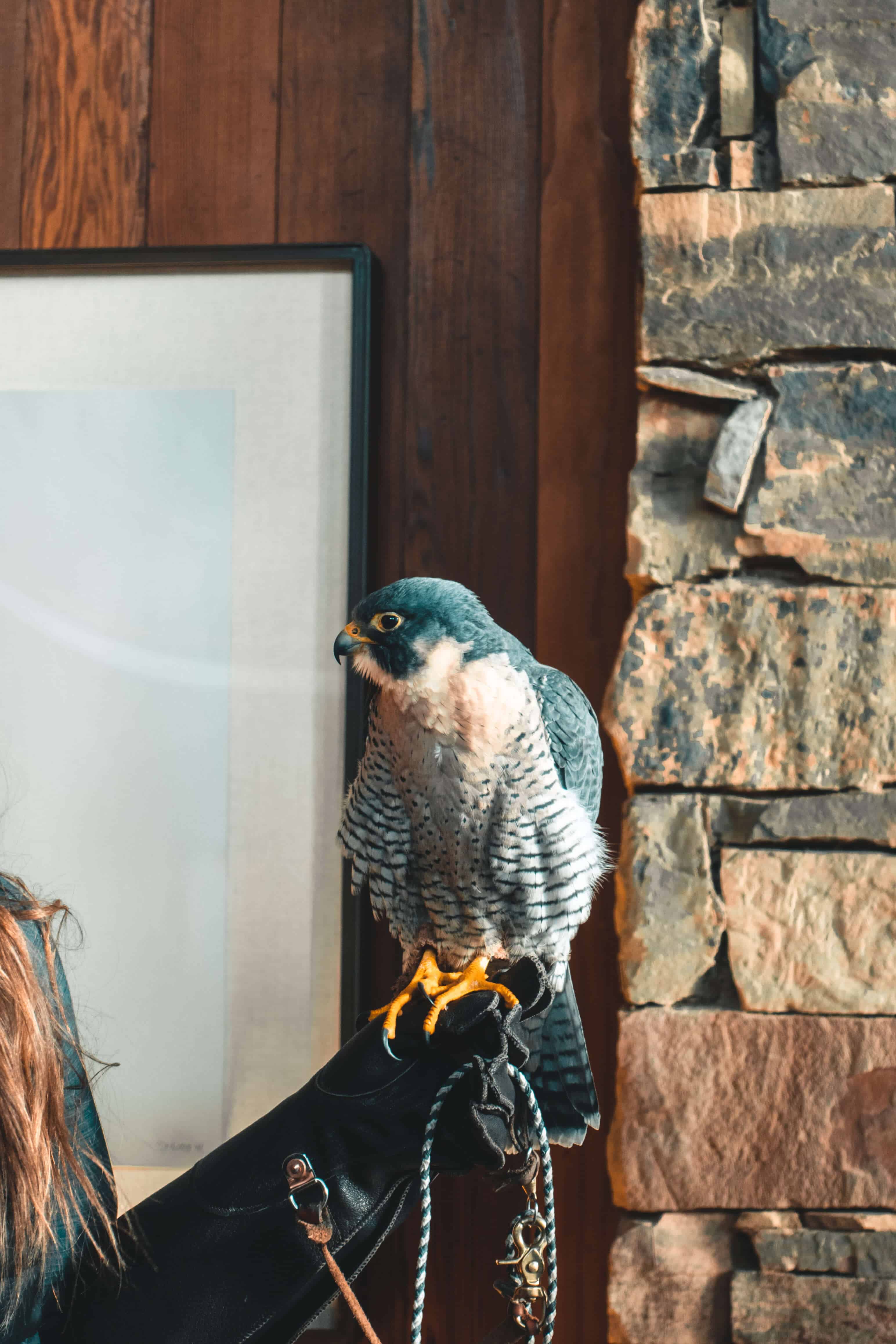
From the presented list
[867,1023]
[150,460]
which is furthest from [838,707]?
[150,460]

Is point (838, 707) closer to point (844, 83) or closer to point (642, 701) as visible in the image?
point (642, 701)

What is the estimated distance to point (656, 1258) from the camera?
0.99 meters

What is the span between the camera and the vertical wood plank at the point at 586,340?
4.00ft

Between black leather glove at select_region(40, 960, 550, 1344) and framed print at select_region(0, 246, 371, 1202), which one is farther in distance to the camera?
framed print at select_region(0, 246, 371, 1202)

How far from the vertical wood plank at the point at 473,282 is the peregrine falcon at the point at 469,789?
349 mm

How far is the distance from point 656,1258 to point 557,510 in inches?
34.8

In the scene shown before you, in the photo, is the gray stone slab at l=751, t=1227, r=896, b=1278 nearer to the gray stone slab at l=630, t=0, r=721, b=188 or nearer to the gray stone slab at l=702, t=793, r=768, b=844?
the gray stone slab at l=702, t=793, r=768, b=844

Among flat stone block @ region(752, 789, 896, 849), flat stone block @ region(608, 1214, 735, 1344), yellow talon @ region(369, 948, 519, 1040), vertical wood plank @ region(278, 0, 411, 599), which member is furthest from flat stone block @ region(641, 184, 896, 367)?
flat stone block @ region(608, 1214, 735, 1344)

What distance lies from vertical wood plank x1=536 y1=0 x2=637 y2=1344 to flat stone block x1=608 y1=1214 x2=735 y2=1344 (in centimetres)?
55

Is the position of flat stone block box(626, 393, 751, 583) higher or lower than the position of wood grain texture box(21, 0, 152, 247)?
lower

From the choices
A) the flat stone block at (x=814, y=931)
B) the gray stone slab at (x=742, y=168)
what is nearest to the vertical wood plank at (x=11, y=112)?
the gray stone slab at (x=742, y=168)

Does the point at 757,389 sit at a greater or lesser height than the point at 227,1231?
greater

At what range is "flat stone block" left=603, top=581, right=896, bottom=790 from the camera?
99 cm

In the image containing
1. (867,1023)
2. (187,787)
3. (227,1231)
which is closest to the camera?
(227,1231)
